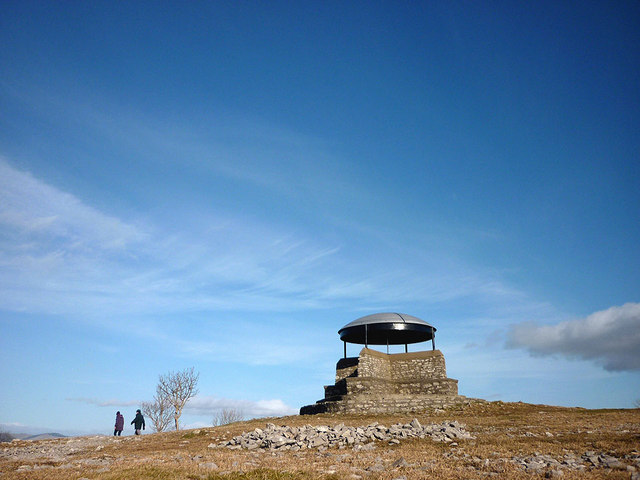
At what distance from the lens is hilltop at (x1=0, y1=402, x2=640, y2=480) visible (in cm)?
890

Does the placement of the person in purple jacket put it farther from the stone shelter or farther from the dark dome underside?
the dark dome underside

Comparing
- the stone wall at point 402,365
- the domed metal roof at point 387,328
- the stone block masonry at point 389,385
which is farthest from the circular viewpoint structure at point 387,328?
the stone block masonry at point 389,385

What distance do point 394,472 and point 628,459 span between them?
5125 mm

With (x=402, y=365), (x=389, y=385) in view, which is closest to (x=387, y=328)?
(x=402, y=365)

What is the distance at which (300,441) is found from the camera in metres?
13.6

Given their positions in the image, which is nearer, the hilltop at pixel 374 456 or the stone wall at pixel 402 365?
the hilltop at pixel 374 456

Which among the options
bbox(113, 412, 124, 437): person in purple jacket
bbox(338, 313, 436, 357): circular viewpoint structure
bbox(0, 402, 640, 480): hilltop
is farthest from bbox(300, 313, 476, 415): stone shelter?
bbox(113, 412, 124, 437): person in purple jacket

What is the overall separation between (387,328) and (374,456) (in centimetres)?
2012

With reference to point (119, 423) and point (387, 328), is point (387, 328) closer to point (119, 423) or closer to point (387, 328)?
point (387, 328)

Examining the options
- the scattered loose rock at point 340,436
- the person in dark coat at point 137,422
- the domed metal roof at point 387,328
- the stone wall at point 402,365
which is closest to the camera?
the scattered loose rock at point 340,436

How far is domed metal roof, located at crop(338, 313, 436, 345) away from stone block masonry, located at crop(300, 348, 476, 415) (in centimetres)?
176

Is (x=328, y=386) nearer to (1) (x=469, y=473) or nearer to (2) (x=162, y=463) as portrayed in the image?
(2) (x=162, y=463)

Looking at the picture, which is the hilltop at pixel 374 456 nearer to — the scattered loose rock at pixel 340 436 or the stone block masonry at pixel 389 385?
the scattered loose rock at pixel 340 436

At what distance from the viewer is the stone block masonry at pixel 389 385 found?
87.2 feet
